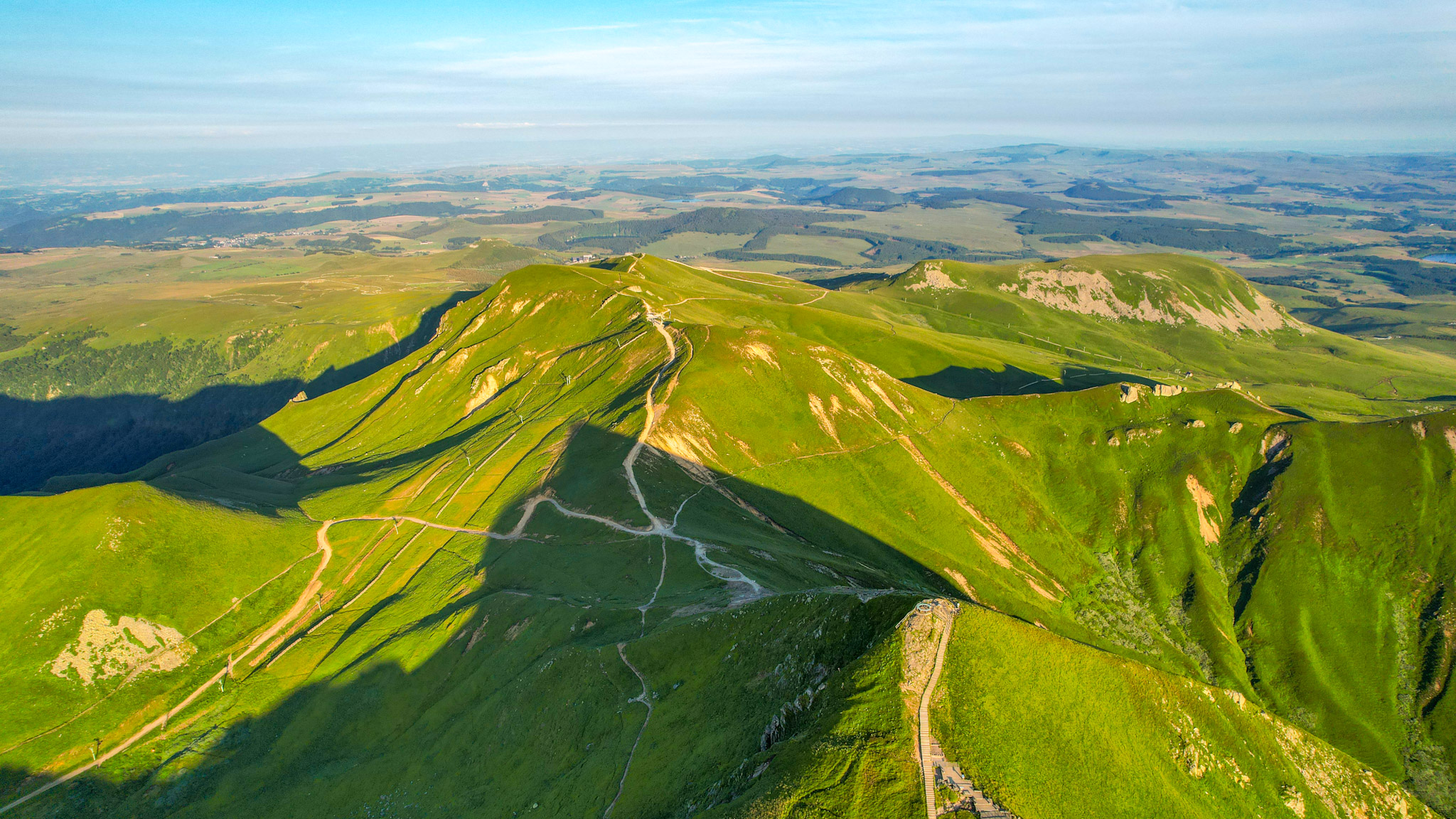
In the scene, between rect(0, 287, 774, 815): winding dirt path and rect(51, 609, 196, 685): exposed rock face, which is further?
rect(51, 609, 196, 685): exposed rock face

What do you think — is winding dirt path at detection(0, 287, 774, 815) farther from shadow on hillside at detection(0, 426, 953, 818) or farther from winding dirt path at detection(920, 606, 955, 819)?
winding dirt path at detection(920, 606, 955, 819)

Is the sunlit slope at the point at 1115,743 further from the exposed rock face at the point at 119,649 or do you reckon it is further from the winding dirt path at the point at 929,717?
the exposed rock face at the point at 119,649

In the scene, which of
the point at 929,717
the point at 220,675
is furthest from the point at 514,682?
the point at 220,675

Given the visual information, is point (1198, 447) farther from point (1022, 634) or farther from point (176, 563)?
point (176, 563)

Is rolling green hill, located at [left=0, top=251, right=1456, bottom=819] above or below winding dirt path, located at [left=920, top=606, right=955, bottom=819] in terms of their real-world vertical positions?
below

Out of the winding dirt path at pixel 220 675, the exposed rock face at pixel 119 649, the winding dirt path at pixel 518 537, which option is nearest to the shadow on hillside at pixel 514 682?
the winding dirt path at pixel 518 537

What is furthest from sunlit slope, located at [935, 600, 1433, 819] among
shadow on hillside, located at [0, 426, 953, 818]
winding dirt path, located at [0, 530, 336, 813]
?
winding dirt path, located at [0, 530, 336, 813]

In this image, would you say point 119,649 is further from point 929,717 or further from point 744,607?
point 929,717
